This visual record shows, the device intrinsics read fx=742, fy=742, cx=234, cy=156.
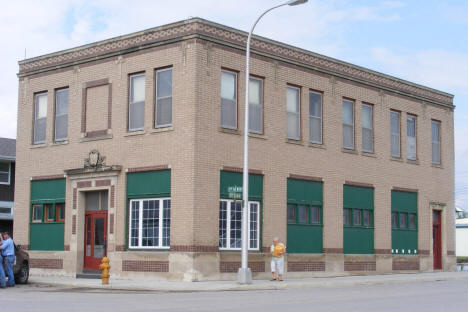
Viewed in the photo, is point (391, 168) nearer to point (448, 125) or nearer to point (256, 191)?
point (448, 125)

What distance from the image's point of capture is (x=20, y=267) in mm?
24391

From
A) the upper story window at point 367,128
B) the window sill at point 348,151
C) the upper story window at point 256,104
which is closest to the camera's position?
the upper story window at point 256,104

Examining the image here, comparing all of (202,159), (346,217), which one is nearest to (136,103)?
(202,159)

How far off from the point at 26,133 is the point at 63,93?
2671mm

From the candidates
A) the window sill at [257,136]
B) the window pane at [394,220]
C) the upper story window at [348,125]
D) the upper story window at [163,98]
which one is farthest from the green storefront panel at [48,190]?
the window pane at [394,220]

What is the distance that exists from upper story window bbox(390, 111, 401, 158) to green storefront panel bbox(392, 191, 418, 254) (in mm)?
1936

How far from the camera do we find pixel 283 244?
94.1 ft

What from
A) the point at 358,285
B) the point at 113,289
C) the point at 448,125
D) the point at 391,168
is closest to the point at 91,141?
the point at 113,289

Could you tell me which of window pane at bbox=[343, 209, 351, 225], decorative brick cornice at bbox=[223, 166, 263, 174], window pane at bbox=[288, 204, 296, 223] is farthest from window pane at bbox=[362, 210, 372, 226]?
decorative brick cornice at bbox=[223, 166, 263, 174]

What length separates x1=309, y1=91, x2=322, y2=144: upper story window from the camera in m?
31.2

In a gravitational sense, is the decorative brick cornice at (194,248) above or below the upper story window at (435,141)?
below

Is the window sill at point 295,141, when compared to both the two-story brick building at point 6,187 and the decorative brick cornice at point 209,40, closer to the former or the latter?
the decorative brick cornice at point 209,40

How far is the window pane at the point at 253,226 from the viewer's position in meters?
28.0

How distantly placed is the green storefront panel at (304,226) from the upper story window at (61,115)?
9.48m
